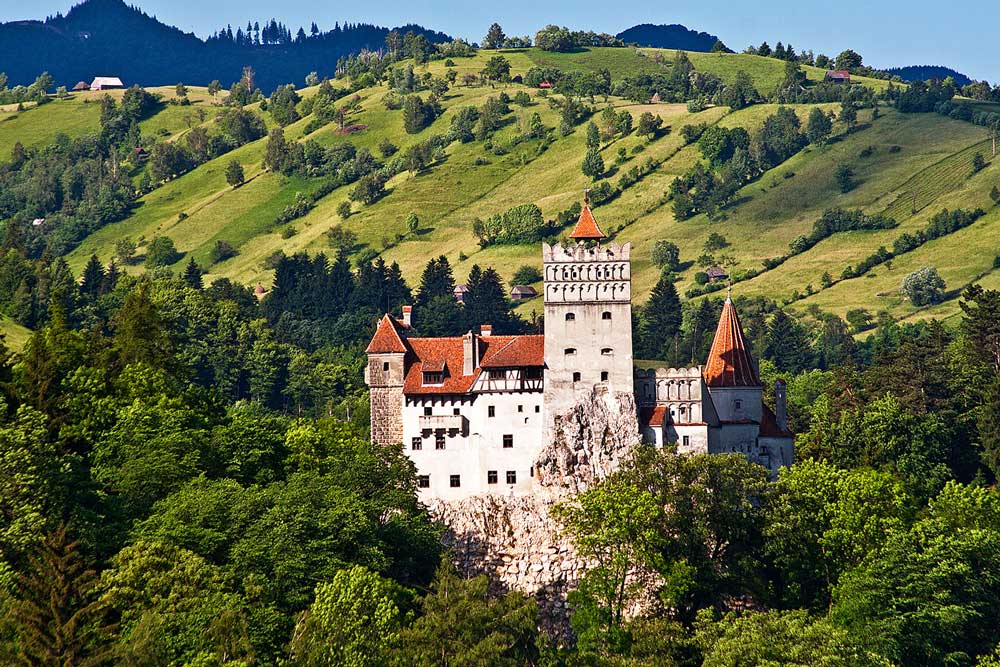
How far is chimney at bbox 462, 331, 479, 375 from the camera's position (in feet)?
313

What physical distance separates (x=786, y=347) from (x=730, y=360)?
8208 cm

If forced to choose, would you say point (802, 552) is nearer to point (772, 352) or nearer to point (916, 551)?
point (916, 551)

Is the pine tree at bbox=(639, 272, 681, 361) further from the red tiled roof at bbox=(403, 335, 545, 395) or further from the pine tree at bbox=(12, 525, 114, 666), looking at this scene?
the pine tree at bbox=(12, 525, 114, 666)

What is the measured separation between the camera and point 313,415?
154250mm

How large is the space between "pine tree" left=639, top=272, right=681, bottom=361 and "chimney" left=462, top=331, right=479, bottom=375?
8026 cm

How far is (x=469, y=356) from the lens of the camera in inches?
3767

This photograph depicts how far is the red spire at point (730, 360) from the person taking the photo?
9931cm

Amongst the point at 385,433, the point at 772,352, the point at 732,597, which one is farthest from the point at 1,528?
the point at 772,352

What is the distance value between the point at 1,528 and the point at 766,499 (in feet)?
137

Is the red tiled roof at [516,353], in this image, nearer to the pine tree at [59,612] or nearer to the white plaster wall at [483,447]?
the white plaster wall at [483,447]

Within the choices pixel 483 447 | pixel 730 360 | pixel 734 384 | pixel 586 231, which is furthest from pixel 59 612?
pixel 730 360

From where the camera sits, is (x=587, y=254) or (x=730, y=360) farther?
(x=730, y=360)

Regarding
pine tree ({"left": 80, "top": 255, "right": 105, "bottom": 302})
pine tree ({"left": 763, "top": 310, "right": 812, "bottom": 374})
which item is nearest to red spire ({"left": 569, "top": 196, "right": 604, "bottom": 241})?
pine tree ({"left": 763, "top": 310, "right": 812, "bottom": 374})

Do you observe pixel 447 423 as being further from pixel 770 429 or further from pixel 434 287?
pixel 434 287
